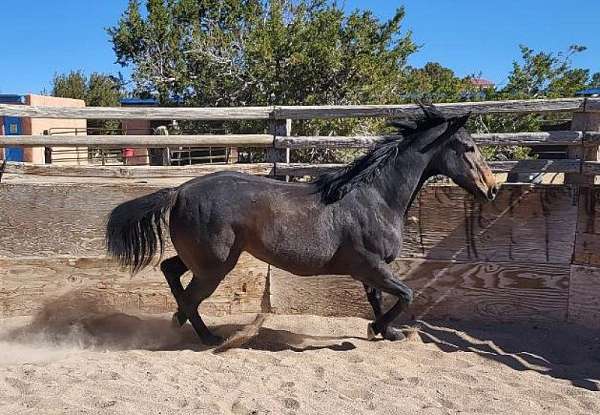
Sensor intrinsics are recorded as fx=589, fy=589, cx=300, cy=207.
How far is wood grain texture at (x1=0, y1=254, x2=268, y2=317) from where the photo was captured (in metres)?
5.31

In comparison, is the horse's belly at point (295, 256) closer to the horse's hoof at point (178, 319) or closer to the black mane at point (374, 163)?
the black mane at point (374, 163)

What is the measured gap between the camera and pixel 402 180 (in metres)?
4.79

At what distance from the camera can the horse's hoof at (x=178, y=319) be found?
482 cm

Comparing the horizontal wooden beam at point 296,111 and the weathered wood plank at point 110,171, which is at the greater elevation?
the horizontal wooden beam at point 296,111

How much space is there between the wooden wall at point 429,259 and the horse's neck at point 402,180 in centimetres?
74

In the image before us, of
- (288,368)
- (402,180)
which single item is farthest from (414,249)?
(288,368)

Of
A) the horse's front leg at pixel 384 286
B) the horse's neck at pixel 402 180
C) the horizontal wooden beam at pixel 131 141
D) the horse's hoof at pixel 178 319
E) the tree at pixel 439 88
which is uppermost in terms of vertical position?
the tree at pixel 439 88

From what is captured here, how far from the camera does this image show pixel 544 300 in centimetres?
529

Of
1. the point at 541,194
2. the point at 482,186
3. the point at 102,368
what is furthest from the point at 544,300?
the point at 102,368

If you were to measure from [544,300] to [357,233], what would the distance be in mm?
1973

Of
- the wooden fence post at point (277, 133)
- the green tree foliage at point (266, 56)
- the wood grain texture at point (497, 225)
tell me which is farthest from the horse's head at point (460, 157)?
the green tree foliage at point (266, 56)

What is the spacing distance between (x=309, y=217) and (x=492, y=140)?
192 cm

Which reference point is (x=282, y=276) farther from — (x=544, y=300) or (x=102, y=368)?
(x=544, y=300)

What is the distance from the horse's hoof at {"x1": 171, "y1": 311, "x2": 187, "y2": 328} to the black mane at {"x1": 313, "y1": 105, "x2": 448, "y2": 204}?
4.91 ft
